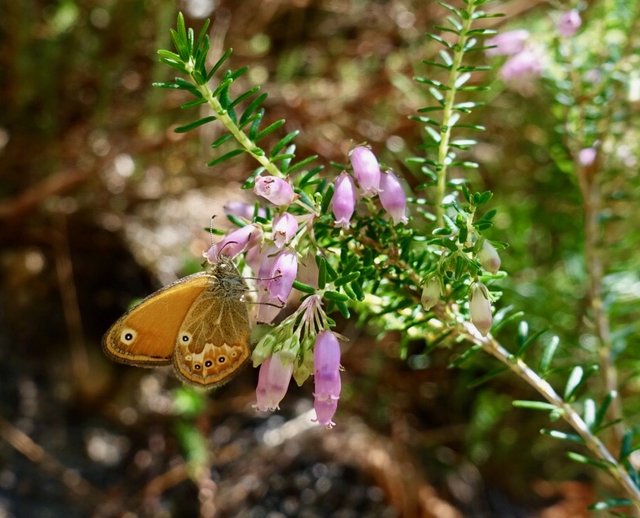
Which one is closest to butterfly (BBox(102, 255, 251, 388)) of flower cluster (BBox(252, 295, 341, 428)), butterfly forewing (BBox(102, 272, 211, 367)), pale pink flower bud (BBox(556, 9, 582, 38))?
butterfly forewing (BBox(102, 272, 211, 367))

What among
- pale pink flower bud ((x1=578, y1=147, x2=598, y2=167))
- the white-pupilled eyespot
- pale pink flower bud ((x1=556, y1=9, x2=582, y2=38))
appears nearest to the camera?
the white-pupilled eyespot

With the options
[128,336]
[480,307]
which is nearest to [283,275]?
[480,307]

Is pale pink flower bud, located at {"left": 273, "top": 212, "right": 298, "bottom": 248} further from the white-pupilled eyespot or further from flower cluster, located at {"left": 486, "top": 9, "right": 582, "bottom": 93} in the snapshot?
flower cluster, located at {"left": 486, "top": 9, "right": 582, "bottom": 93}

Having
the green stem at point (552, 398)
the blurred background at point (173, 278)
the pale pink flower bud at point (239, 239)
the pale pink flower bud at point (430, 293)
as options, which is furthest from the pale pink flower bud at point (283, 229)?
the blurred background at point (173, 278)

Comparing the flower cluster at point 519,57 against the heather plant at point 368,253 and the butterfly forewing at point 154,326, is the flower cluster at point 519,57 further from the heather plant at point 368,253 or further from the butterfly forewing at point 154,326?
the butterfly forewing at point 154,326

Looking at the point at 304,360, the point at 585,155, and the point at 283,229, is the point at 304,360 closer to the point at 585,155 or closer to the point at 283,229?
the point at 283,229

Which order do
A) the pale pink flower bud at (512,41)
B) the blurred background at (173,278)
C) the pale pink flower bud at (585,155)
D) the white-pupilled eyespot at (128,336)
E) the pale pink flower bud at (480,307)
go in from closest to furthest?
1. the pale pink flower bud at (480,307)
2. the white-pupilled eyespot at (128,336)
3. the pale pink flower bud at (585,155)
4. the pale pink flower bud at (512,41)
5. the blurred background at (173,278)
